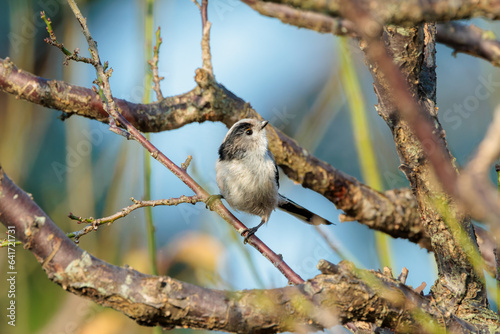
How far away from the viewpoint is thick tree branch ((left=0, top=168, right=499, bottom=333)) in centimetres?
142

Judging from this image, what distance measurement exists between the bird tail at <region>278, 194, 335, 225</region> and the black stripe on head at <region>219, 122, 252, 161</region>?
51 cm

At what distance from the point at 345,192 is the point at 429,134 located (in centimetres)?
283

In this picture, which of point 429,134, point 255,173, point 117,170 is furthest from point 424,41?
point 117,170

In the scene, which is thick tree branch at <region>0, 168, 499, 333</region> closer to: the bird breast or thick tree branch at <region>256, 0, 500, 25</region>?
thick tree branch at <region>256, 0, 500, 25</region>

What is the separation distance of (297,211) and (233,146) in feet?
2.41

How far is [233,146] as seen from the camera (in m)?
3.72

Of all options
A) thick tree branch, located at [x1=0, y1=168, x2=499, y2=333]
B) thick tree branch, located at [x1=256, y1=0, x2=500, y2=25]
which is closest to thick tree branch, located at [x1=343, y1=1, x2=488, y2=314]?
thick tree branch, located at [x1=0, y1=168, x2=499, y2=333]

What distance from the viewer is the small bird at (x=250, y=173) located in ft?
11.5

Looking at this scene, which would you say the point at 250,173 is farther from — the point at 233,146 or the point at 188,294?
the point at 188,294

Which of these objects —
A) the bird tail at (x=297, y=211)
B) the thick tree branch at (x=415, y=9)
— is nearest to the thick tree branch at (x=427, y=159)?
the thick tree branch at (x=415, y=9)

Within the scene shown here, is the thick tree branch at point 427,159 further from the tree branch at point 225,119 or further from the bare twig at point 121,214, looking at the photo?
the tree branch at point 225,119

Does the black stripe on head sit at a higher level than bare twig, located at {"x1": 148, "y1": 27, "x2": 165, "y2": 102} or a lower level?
lower

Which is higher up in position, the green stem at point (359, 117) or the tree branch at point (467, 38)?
the tree branch at point (467, 38)

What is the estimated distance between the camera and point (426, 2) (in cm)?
95
